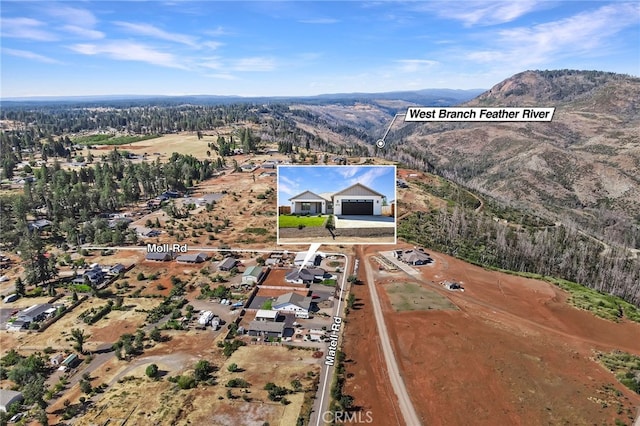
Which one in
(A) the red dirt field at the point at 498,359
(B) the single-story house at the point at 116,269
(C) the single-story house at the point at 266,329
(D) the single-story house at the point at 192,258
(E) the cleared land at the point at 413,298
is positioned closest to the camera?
(A) the red dirt field at the point at 498,359

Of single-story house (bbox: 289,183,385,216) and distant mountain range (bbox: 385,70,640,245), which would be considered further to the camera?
distant mountain range (bbox: 385,70,640,245)

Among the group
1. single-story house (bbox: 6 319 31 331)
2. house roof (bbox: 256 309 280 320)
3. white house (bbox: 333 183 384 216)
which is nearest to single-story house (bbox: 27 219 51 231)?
single-story house (bbox: 6 319 31 331)

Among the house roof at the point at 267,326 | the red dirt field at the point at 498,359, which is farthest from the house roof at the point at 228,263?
the red dirt field at the point at 498,359

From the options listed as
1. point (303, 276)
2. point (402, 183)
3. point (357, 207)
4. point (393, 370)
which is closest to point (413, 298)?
point (303, 276)

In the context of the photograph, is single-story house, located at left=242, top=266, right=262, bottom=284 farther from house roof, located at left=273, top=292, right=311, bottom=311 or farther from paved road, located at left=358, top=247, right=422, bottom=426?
paved road, located at left=358, top=247, right=422, bottom=426

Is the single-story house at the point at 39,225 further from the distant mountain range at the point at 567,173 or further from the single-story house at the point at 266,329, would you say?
the distant mountain range at the point at 567,173

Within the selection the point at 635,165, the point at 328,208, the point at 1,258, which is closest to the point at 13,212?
the point at 1,258
